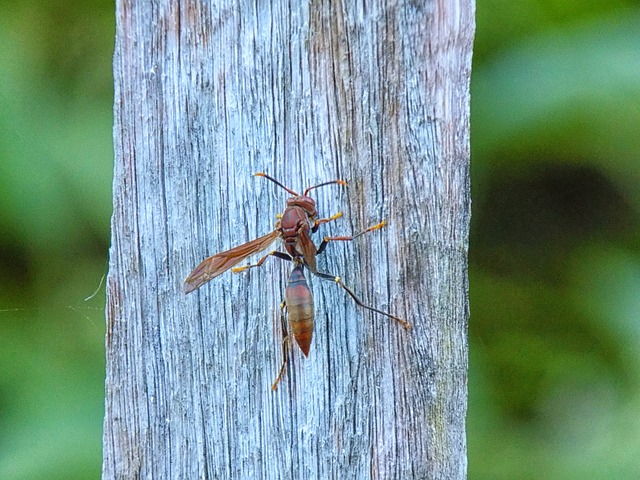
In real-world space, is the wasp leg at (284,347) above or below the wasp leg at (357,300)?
below

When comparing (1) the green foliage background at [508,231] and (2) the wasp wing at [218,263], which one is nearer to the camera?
(2) the wasp wing at [218,263]

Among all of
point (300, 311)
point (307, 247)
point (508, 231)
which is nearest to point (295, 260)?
point (307, 247)

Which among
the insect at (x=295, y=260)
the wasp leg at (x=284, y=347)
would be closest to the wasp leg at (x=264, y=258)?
the insect at (x=295, y=260)

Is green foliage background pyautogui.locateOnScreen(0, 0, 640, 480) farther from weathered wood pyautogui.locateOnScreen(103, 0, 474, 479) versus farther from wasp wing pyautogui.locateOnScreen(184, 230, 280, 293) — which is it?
wasp wing pyautogui.locateOnScreen(184, 230, 280, 293)

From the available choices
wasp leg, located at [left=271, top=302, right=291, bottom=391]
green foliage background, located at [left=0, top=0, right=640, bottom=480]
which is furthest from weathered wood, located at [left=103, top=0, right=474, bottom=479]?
green foliage background, located at [left=0, top=0, right=640, bottom=480]

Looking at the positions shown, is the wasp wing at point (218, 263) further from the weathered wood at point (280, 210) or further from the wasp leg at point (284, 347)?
the wasp leg at point (284, 347)

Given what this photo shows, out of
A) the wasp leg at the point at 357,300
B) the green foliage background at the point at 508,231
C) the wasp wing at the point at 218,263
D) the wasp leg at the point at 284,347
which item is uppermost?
the green foliage background at the point at 508,231

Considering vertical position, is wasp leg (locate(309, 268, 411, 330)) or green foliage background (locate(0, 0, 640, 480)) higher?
green foliage background (locate(0, 0, 640, 480))
